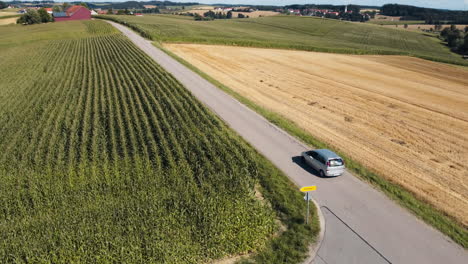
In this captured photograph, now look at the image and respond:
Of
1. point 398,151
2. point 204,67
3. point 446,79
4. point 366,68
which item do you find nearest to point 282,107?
point 398,151

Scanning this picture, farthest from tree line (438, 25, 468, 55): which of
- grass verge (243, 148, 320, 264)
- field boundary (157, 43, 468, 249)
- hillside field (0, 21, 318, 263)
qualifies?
grass verge (243, 148, 320, 264)

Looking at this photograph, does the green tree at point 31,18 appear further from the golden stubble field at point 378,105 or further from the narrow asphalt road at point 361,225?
the narrow asphalt road at point 361,225

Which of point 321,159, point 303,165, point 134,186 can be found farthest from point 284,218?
point 134,186

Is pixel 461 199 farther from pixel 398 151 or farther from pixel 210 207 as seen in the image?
pixel 210 207

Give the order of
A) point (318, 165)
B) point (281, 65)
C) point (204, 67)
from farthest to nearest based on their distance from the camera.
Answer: point (281, 65) → point (204, 67) → point (318, 165)

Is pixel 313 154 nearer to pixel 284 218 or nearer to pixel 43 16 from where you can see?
pixel 284 218

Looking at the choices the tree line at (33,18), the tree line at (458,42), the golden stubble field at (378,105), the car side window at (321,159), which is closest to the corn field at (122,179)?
the car side window at (321,159)

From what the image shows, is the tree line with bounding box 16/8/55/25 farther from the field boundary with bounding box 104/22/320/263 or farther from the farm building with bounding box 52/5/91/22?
the field boundary with bounding box 104/22/320/263
